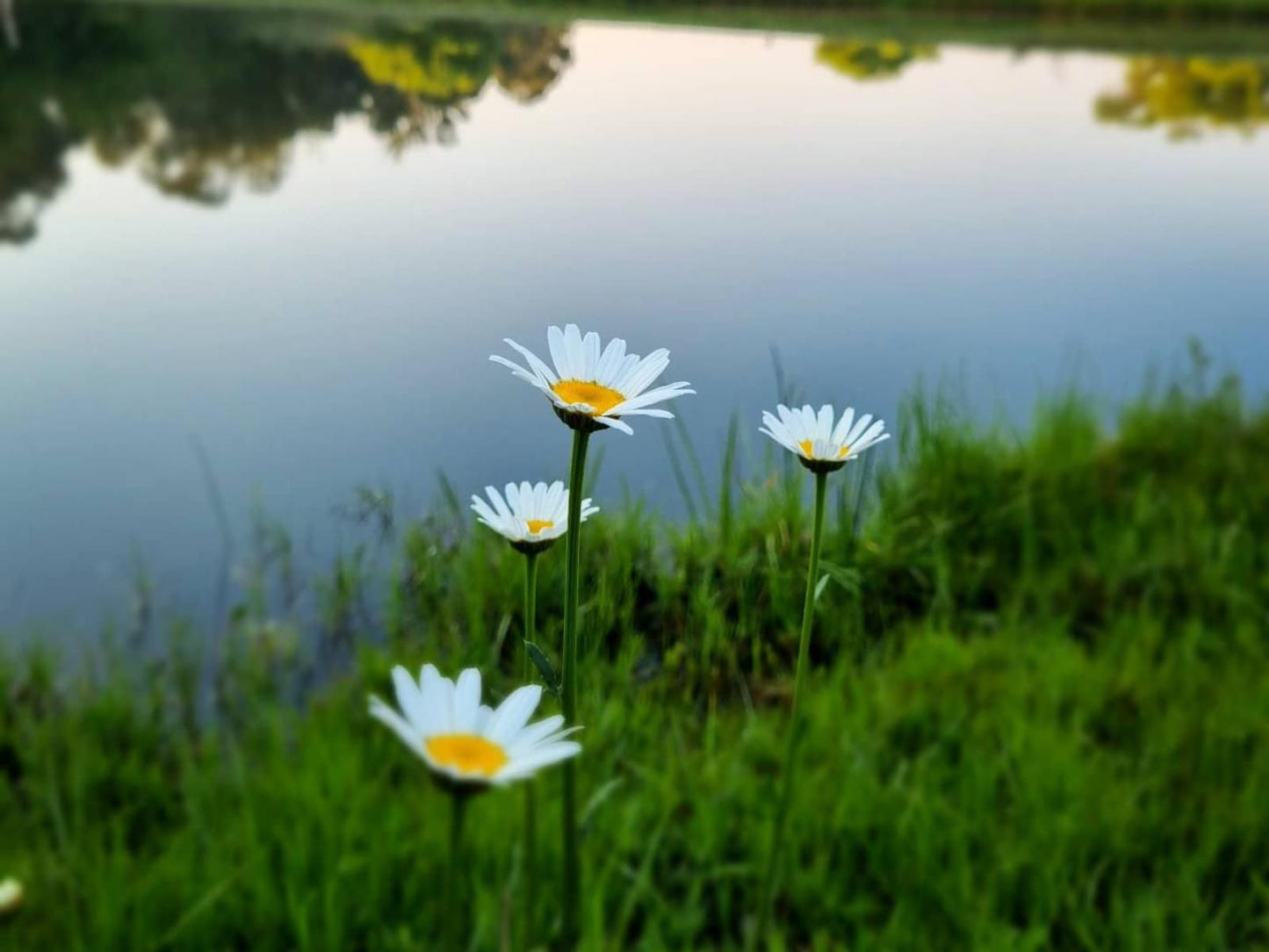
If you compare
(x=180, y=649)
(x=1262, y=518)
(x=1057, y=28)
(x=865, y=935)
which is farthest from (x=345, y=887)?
(x=1057, y=28)

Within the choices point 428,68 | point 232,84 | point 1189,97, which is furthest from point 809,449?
point 1189,97

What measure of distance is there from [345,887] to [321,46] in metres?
1.11

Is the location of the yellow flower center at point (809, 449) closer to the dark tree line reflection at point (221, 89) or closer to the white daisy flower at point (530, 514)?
the white daisy flower at point (530, 514)

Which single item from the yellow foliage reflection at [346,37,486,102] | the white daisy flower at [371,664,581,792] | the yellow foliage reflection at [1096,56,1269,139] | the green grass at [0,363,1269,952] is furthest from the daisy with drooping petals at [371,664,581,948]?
the yellow foliage reflection at [1096,56,1269,139]

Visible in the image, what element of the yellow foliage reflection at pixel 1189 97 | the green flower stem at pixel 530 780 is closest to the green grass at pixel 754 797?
the green flower stem at pixel 530 780

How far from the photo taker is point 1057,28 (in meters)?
4.16

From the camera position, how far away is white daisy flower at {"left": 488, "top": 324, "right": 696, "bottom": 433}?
0.19 m

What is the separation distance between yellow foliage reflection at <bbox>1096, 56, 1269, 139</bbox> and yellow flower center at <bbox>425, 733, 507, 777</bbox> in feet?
7.97

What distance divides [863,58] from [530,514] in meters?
1.34

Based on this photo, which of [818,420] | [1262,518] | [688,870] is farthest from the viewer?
[1262,518]

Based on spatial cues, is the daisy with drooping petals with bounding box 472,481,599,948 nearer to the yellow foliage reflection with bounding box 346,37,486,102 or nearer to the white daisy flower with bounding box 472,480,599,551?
the white daisy flower with bounding box 472,480,599,551

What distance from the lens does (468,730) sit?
0.17m

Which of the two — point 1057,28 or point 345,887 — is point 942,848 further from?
point 1057,28

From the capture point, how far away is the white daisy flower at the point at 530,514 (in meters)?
0.22
